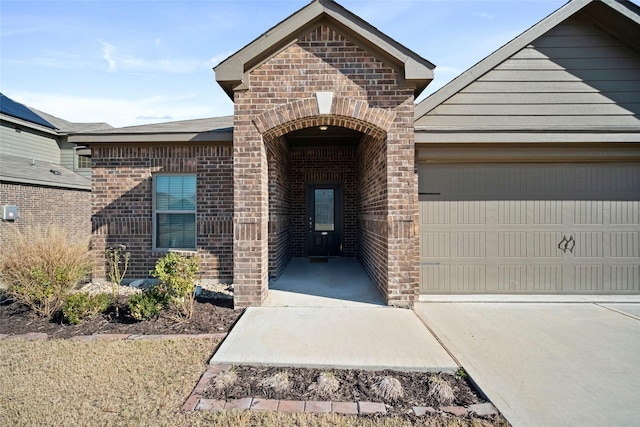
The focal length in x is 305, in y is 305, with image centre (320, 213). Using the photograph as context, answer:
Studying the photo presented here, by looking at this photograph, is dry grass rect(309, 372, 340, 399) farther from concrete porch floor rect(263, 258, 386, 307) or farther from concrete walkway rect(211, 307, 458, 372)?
concrete porch floor rect(263, 258, 386, 307)

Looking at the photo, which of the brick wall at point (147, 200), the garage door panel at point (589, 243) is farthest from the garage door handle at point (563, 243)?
the brick wall at point (147, 200)

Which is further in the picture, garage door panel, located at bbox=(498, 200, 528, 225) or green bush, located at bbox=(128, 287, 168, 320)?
garage door panel, located at bbox=(498, 200, 528, 225)

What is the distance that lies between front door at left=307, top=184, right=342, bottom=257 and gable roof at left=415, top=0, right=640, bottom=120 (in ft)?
14.6

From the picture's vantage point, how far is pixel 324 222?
31.2 ft

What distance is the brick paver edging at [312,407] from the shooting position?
2.51m

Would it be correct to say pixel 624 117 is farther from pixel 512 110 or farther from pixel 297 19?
pixel 297 19

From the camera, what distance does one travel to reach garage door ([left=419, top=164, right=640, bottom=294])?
571 centimetres

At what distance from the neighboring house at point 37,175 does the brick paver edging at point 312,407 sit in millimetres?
10226

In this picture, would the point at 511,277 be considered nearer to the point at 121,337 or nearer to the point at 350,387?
the point at 350,387

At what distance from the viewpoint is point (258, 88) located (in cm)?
504

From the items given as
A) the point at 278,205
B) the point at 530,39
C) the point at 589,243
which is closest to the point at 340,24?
the point at 530,39

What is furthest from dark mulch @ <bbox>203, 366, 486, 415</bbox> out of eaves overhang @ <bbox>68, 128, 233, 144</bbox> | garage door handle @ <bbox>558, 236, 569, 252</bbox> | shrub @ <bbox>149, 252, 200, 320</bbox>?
eaves overhang @ <bbox>68, 128, 233, 144</bbox>

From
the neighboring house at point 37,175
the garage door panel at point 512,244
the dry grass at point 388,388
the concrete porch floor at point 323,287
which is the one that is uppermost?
the neighboring house at point 37,175

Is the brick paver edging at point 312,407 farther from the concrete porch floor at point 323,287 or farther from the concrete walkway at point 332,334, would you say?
the concrete porch floor at point 323,287
